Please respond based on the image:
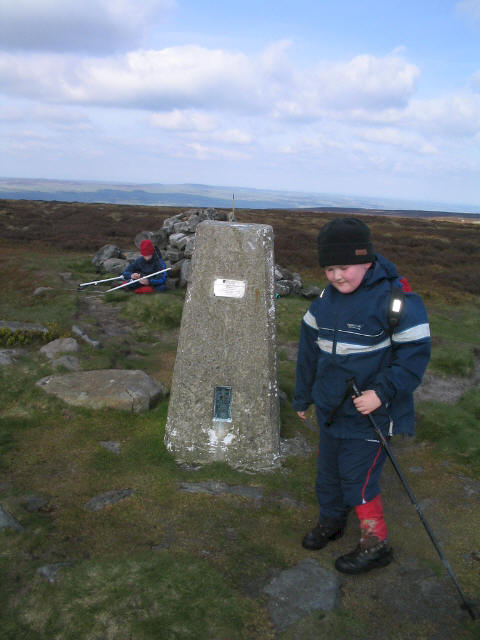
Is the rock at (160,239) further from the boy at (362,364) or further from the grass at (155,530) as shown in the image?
the boy at (362,364)

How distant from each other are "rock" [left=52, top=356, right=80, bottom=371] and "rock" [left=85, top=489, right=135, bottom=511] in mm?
3408

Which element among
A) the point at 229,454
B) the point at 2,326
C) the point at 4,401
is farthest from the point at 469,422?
the point at 2,326

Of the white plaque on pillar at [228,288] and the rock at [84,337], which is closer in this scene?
the white plaque on pillar at [228,288]

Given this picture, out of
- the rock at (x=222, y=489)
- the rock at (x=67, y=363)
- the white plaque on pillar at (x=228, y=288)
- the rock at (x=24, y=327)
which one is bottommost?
the rock at (x=222, y=489)

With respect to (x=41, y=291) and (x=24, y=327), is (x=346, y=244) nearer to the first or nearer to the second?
(x=24, y=327)

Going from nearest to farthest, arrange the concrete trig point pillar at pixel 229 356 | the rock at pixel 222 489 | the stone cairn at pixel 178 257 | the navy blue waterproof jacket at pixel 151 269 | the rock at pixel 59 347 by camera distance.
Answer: the rock at pixel 222 489, the concrete trig point pillar at pixel 229 356, the rock at pixel 59 347, the navy blue waterproof jacket at pixel 151 269, the stone cairn at pixel 178 257

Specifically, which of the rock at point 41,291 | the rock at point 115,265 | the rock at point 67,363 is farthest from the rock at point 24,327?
the rock at point 115,265

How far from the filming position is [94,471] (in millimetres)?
5266

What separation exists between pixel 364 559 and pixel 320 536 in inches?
18.2

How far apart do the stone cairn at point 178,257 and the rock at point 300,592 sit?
Answer: 39.3 ft

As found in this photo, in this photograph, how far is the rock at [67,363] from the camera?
7828 millimetres

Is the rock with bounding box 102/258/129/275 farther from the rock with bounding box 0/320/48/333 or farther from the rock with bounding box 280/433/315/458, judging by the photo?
the rock with bounding box 280/433/315/458

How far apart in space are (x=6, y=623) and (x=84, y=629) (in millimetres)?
544

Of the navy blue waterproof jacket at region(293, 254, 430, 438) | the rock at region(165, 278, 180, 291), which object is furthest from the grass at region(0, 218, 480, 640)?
the rock at region(165, 278, 180, 291)
